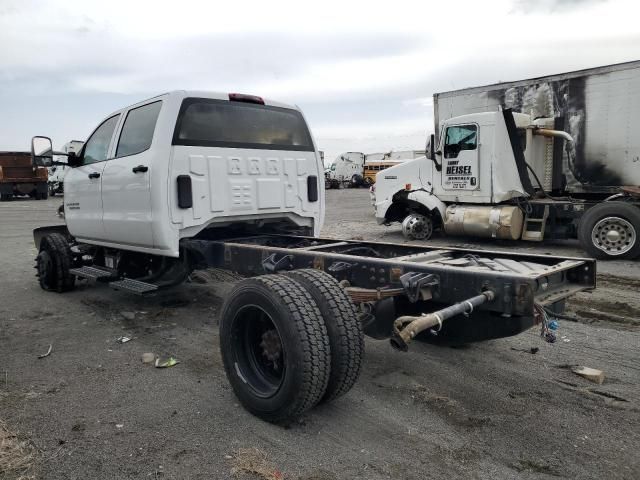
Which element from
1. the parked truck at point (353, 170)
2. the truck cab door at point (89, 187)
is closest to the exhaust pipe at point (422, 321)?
the truck cab door at point (89, 187)

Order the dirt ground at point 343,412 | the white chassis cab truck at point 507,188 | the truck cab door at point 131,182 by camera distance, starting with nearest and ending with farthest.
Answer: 1. the dirt ground at point 343,412
2. the truck cab door at point 131,182
3. the white chassis cab truck at point 507,188

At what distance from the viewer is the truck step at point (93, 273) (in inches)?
226

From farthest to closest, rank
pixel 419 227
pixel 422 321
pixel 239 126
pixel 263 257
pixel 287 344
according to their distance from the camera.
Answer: pixel 419 227
pixel 239 126
pixel 263 257
pixel 287 344
pixel 422 321

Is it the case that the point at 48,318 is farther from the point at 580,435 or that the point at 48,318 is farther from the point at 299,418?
the point at 580,435

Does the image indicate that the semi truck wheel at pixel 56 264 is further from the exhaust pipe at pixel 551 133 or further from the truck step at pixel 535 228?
the exhaust pipe at pixel 551 133

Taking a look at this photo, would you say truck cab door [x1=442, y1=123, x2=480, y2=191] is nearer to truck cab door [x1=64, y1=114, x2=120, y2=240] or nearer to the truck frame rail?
the truck frame rail

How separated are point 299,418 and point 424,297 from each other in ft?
3.54

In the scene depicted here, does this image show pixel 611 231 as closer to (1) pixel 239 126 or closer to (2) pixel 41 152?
(1) pixel 239 126

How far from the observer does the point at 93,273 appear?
5984 millimetres

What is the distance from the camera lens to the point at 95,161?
6.08 m

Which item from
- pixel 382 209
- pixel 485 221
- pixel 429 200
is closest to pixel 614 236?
pixel 485 221

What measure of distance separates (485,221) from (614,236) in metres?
2.27

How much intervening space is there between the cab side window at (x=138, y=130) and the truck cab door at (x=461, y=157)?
6992 millimetres

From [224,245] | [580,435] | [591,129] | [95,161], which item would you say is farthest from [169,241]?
[591,129]
